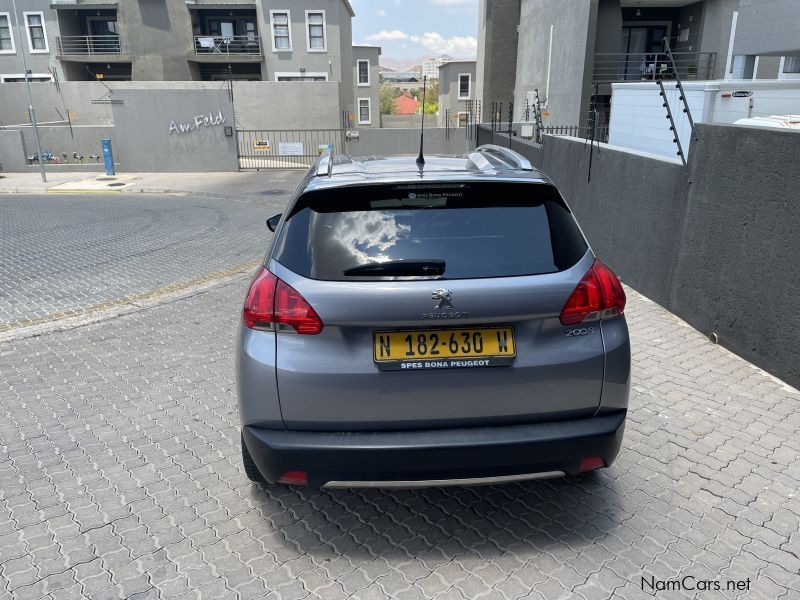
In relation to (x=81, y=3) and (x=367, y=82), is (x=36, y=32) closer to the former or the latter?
(x=81, y=3)

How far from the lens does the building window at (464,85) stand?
4978cm

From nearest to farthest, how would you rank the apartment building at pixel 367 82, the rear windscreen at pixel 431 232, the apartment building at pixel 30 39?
the rear windscreen at pixel 431 232 < the apartment building at pixel 30 39 < the apartment building at pixel 367 82

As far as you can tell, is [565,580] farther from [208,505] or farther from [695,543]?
[208,505]

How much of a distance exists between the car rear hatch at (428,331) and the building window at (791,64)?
2106 centimetres

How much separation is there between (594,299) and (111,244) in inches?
396

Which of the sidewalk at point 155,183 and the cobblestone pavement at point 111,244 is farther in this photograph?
the sidewalk at point 155,183

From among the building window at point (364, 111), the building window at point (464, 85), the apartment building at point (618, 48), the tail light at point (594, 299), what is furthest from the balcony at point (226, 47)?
the tail light at point (594, 299)

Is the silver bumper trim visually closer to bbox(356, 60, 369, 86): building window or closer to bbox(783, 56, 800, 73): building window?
bbox(783, 56, 800, 73): building window

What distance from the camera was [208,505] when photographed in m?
3.44

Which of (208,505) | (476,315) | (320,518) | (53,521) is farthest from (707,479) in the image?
(53,521)

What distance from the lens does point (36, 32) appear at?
1523 inches

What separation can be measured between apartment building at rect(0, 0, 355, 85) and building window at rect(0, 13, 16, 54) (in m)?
0.06

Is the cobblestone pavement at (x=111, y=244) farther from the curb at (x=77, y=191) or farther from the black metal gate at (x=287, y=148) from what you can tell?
the black metal gate at (x=287, y=148)

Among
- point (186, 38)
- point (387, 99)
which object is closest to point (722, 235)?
point (186, 38)
